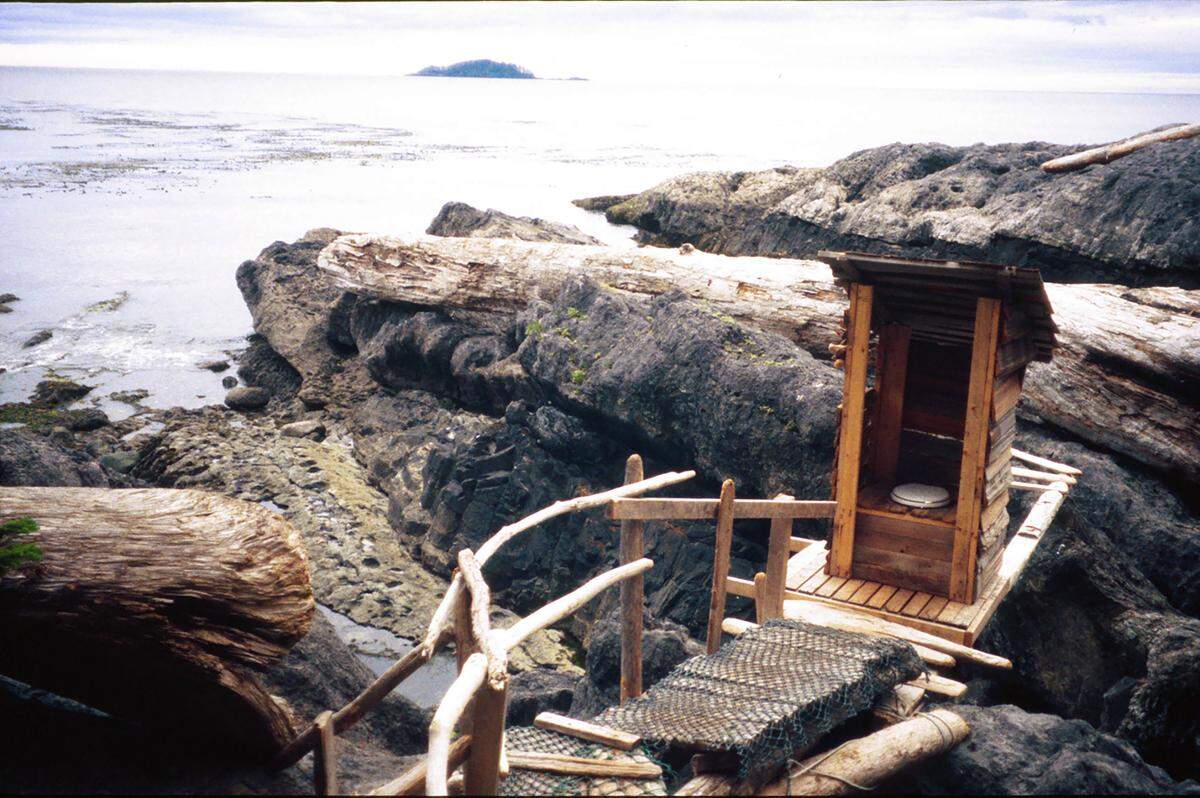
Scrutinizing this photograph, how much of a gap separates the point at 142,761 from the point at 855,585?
5221 millimetres

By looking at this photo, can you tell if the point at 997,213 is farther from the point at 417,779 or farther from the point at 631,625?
the point at 417,779


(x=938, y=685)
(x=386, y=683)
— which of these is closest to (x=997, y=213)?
(x=938, y=685)

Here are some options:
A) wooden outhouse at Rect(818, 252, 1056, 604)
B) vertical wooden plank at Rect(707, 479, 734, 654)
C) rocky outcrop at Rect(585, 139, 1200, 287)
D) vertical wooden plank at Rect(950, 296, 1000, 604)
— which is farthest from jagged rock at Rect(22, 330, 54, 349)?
vertical wooden plank at Rect(950, 296, 1000, 604)

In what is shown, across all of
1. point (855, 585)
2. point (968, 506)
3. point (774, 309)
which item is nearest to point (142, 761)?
point (855, 585)

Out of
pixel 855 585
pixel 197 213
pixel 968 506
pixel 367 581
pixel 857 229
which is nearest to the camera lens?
pixel 968 506

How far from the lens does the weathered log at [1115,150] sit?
15492 millimetres

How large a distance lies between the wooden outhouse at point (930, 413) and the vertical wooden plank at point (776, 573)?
1.73ft

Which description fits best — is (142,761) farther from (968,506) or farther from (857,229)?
(857,229)

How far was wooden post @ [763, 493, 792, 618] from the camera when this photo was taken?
7.22 m

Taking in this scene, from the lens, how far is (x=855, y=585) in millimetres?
7453

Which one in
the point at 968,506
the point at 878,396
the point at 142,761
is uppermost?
the point at 878,396

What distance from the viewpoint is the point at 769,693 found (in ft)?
17.6

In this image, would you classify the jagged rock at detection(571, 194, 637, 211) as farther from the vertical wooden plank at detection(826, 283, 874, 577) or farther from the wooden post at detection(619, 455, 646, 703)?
the wooden post at detection(619, 455, 646, 703)

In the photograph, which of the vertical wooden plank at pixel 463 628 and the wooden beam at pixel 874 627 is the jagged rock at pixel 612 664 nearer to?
the wooden beam at pixel 874 627
